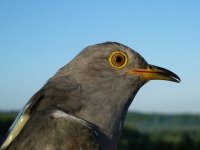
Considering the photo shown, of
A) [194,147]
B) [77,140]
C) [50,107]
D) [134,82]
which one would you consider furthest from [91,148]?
[194,147]

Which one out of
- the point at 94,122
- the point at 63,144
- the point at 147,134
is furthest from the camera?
the point at 147,134

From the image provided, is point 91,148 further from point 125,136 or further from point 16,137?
point 125,136

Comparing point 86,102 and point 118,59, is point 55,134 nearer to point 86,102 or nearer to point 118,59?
point 86,102

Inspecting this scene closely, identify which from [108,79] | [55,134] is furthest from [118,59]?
[55,134]

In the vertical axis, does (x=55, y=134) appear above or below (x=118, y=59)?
below

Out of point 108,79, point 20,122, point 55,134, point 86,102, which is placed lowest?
point 55,134

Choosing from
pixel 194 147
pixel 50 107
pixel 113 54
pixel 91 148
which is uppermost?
pixel 113 54

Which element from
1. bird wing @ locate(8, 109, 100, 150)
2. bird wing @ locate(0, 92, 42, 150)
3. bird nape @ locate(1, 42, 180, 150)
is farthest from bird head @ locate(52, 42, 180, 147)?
bird wing @ locate(0, 92, 42, 150)

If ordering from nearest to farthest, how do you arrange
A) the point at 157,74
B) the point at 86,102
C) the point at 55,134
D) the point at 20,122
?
the point at 55,134
the point at 20,122
the point at 86,102
the point at 157,74

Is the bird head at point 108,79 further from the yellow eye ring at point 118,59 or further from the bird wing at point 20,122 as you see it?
the bird wing at point 20,122
